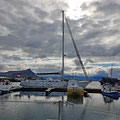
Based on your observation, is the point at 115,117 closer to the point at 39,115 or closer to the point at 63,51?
the point at 39,115

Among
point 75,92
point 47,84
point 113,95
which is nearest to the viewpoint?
point 113,95

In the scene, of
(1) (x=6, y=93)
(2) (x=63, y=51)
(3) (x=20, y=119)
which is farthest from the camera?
(2) (x=63, y=51)

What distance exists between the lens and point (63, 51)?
4634 cm

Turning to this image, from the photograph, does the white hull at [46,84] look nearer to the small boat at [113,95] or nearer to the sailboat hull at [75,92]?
the sailboat hull at [75,92]

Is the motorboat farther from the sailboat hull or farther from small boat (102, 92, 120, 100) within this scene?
small boat (102, 92, 120, 100)

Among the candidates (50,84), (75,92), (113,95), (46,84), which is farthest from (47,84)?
(113,95)

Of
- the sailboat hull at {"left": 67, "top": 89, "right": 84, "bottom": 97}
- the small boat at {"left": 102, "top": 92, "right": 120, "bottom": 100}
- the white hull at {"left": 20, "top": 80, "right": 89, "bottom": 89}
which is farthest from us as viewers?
the white hull at {"left": 20, "top": 80, "right": 89, "bottom": 89}

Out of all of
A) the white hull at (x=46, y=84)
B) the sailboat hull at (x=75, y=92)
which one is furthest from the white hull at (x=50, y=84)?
the sailboat hull at (x=75, y=92)

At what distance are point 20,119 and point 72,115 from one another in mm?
5730

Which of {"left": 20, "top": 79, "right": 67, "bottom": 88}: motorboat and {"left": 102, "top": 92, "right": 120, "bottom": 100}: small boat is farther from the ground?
{"left": 20, "top": 79, "right": 67, "bottom": 88}: motorboat

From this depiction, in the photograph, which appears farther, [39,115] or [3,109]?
[3,109]

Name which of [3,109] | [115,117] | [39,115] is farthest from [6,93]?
[115,117]

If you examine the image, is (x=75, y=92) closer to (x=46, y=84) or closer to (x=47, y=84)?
(x=47, y=84)

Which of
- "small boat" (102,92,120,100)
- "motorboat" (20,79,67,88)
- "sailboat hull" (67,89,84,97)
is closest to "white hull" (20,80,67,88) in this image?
"motorboat" (20,79,67,88)
